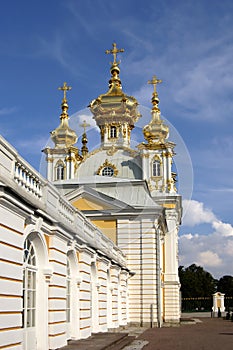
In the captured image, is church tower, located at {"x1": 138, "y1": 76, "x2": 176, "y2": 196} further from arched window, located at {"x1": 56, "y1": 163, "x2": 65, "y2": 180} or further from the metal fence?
the metal fence

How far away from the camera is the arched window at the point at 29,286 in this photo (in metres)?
11.4

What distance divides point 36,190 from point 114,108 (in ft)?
104

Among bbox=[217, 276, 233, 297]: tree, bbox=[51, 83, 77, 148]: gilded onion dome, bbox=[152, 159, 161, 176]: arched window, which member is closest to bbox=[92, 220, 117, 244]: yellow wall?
bbox=[152, 159, 161, 176]: arched window

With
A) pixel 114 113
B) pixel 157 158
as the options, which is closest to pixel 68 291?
pixel 157 158

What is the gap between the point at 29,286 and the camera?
38.7 ft

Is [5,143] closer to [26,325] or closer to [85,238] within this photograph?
[26,325]

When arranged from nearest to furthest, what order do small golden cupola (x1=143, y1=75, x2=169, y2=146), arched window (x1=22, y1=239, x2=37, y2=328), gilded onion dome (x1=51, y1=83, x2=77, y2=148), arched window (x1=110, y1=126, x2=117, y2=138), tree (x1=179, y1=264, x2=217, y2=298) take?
arched window (x1=22, y1=239, x2=37, y2=328) → small golden cupola (x1=143, y1=75, x2=169, y2=146) → gilded onion dome (x1=51, y1=83, x2=77, y2=148) → arched window (x1=110, y1=126, x2=117, y2=138) → tree (x1=179, y1=264, x2=217, y2=298)

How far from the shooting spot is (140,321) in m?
27.0

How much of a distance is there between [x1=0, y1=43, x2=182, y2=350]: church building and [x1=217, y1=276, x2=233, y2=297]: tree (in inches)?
2059

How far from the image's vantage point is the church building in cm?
1043

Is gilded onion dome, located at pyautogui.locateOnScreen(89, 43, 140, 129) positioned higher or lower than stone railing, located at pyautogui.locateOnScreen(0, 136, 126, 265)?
higher

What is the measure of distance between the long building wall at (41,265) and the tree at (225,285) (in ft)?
241

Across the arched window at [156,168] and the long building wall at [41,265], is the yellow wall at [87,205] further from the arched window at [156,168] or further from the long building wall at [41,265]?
the arched window at [156,168]

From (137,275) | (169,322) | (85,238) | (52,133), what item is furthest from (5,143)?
(52,133)
